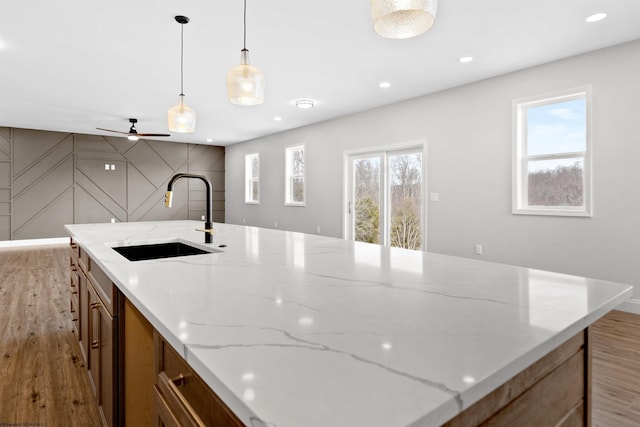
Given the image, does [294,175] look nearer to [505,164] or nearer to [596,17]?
[505,164]

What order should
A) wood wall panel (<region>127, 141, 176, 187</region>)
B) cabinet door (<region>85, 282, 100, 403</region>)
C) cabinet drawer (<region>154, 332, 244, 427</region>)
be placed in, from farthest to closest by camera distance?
wood wall panel (<region>127, 141, 176, 187</region>) → cabinet door (<region>85, 282, 100, 403</region>) → cabinet drawer (<region>154, 332, 244, 427</region>)

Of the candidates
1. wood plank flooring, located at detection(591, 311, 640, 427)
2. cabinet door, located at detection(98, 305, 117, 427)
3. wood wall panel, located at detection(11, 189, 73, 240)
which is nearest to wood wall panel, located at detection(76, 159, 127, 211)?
wood wall panel, located at detection(11, 189, 73, 240)

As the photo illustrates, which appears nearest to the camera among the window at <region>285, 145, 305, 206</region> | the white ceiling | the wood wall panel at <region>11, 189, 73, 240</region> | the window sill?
the white ceiling

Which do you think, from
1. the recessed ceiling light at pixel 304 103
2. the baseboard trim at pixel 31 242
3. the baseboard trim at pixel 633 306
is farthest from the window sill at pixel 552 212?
the baseboard trim at pixel 31 242

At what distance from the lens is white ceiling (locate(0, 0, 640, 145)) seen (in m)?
2.92

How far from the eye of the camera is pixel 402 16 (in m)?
1.45

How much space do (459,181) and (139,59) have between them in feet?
13.5

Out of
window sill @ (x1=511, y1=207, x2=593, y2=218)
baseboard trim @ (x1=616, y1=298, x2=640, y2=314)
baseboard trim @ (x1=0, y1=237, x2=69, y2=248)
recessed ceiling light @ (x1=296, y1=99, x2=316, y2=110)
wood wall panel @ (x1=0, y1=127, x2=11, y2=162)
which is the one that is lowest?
baseboard trim @ (x1=616, y1=298, x2=640, y2=314)

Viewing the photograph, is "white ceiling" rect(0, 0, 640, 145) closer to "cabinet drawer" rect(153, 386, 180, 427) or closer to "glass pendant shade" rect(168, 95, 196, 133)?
"glass pendant shade" rect(168, 95, 196, 133)

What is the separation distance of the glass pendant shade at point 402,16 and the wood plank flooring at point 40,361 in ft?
7.55

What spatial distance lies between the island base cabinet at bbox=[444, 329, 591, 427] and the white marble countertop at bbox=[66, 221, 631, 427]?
0.24 ft

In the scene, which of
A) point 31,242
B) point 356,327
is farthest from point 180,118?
point 31,242

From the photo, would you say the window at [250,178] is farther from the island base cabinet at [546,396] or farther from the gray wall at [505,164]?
the island base cabinet at [546,396]

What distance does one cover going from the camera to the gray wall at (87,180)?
793cm
